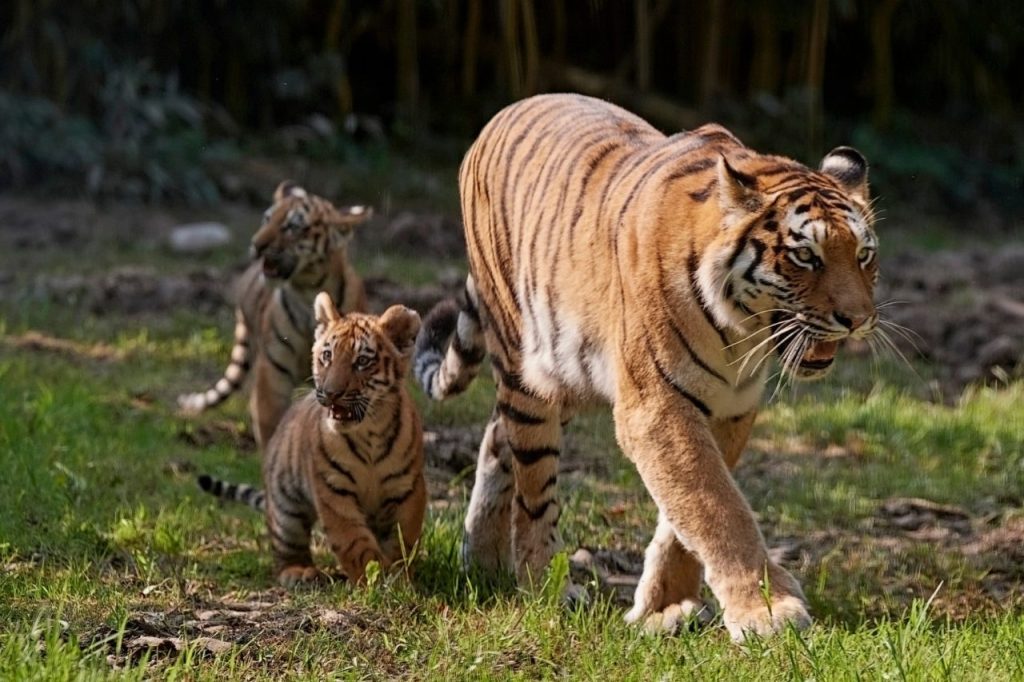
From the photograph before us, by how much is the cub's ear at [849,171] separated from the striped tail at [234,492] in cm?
225

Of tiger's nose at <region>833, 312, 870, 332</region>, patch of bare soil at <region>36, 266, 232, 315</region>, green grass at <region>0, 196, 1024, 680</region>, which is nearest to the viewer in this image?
green grass at <region>0, 196, 1024, 680</region>

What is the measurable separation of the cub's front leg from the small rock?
6.88 metres

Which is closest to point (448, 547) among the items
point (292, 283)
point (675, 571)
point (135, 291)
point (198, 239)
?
point (675, 571)

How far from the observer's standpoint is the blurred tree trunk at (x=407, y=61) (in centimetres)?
1334

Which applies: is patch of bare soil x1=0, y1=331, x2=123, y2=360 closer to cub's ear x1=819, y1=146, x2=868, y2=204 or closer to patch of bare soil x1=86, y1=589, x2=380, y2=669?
patch of bare soil x1=86, y1=589, x2=380, y2=669

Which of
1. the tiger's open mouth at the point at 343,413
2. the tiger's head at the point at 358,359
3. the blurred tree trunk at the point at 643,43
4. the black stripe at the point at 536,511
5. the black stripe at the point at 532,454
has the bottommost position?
the blurred tree trunk at the point at 643,43

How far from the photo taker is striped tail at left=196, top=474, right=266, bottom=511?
559 cm

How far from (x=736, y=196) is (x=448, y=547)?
1.63 meters

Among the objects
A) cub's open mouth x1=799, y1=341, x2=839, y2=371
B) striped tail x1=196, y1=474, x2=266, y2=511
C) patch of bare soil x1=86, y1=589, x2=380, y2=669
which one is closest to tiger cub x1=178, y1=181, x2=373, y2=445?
striped tail x1=196, y1=474, x2=266, y2=511

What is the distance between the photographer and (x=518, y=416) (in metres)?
4.92

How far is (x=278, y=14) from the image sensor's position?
1273 cm

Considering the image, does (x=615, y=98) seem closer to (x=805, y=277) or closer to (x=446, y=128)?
(x=446, y=128)

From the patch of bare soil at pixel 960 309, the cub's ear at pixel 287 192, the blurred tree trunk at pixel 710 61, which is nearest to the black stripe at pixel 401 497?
the cub's ear at pixel 287 192

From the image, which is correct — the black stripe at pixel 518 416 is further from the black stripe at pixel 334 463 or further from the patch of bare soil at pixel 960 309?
the patch of bare soil at pixel 960 309
